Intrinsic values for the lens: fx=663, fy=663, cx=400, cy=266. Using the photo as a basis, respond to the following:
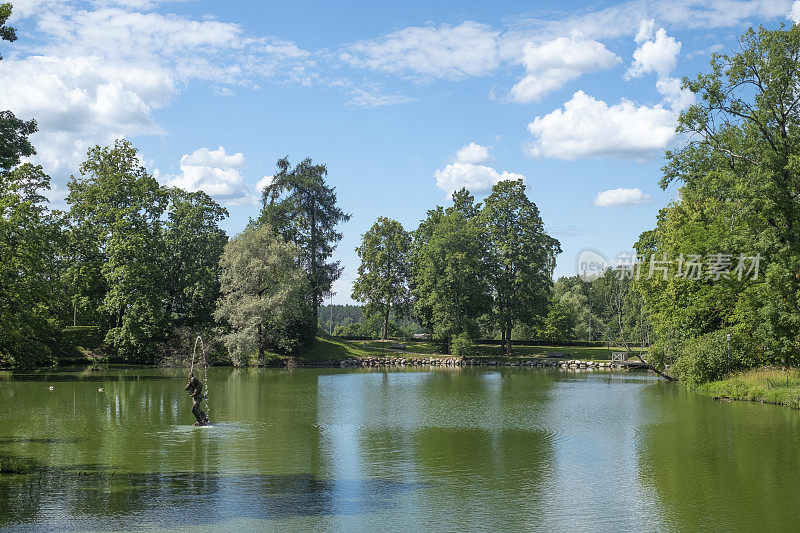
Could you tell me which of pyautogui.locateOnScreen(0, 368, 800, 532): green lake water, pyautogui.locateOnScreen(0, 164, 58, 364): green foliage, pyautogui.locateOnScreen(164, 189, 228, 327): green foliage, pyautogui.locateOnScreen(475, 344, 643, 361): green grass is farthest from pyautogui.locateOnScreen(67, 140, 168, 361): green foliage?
pyautogui.locateOnScreen(475, 344, 643, 361): green grass

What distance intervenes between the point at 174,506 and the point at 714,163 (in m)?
30.5

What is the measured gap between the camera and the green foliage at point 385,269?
75188 millimetres

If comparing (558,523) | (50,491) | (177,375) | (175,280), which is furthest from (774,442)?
(175,280)

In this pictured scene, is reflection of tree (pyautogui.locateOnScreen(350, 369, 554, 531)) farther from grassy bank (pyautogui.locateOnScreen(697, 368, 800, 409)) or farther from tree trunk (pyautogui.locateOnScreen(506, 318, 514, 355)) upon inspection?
tree trunk (pyautogui.locateOnScreen(506, 318, 514, 355))

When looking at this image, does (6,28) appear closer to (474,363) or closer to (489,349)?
(474,363)

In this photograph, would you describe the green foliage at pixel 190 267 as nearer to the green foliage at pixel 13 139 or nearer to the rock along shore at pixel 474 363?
the rock along shore at pixel 474 363

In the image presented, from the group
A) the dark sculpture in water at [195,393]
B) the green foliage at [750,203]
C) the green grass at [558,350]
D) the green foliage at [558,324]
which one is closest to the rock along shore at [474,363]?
the green grass at [558,350]

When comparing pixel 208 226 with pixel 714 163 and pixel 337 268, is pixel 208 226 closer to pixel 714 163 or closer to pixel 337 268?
pixel 337 268

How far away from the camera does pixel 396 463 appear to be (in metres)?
17.6

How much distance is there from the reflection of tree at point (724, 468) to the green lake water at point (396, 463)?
2.4 inches

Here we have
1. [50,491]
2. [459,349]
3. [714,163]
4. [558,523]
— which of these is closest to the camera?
[558,523]

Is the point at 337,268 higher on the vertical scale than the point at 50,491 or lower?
higher

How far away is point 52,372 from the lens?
148ft

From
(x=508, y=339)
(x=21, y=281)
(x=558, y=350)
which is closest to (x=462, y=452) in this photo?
(x=21, y=281)
